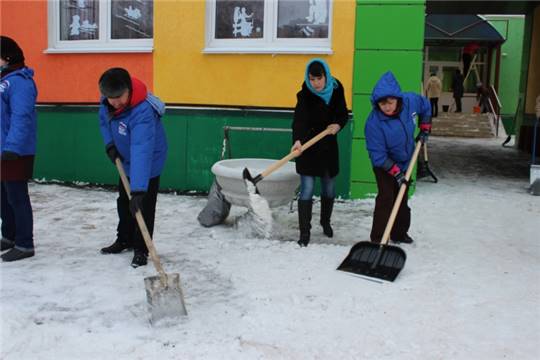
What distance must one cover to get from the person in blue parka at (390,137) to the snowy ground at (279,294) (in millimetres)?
444

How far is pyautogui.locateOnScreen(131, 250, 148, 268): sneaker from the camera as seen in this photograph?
3.98 metres

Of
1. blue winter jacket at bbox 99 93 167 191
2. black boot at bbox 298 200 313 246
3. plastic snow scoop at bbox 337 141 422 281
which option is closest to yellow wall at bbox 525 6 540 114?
black boot at bbox 298 200 313 246

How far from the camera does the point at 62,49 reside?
7121mm

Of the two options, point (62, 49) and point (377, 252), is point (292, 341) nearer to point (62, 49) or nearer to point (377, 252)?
point (377, 252)

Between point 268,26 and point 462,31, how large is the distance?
1542 cm

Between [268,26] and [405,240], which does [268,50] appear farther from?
[405,240]

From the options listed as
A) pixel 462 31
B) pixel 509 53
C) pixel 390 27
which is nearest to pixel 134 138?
pixel 390 27

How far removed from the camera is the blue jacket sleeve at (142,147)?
11.8 feet

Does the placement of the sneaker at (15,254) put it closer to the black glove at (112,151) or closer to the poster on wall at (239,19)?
the black glove at (112,151)

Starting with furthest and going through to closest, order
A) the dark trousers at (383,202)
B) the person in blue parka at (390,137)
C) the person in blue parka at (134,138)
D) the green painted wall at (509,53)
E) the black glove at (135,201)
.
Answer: the green painted wall at (509,53), the dark trousers at (383,202), the person in blue parka at (390,137), the person in blue parka at (134,138), the black glove at (135,201)

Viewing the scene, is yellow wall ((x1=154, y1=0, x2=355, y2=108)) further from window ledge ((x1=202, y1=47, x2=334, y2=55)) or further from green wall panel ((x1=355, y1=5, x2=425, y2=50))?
green wall panel ((x1=355, y1=5, x2=425, y2=50))

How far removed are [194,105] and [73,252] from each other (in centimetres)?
277

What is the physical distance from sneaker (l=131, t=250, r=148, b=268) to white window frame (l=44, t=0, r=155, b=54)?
341 centimetres

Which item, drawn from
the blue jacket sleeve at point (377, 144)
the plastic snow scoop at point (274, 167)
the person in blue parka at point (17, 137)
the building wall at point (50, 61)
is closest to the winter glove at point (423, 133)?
the blue jacket sleeve at point (377, 144)
